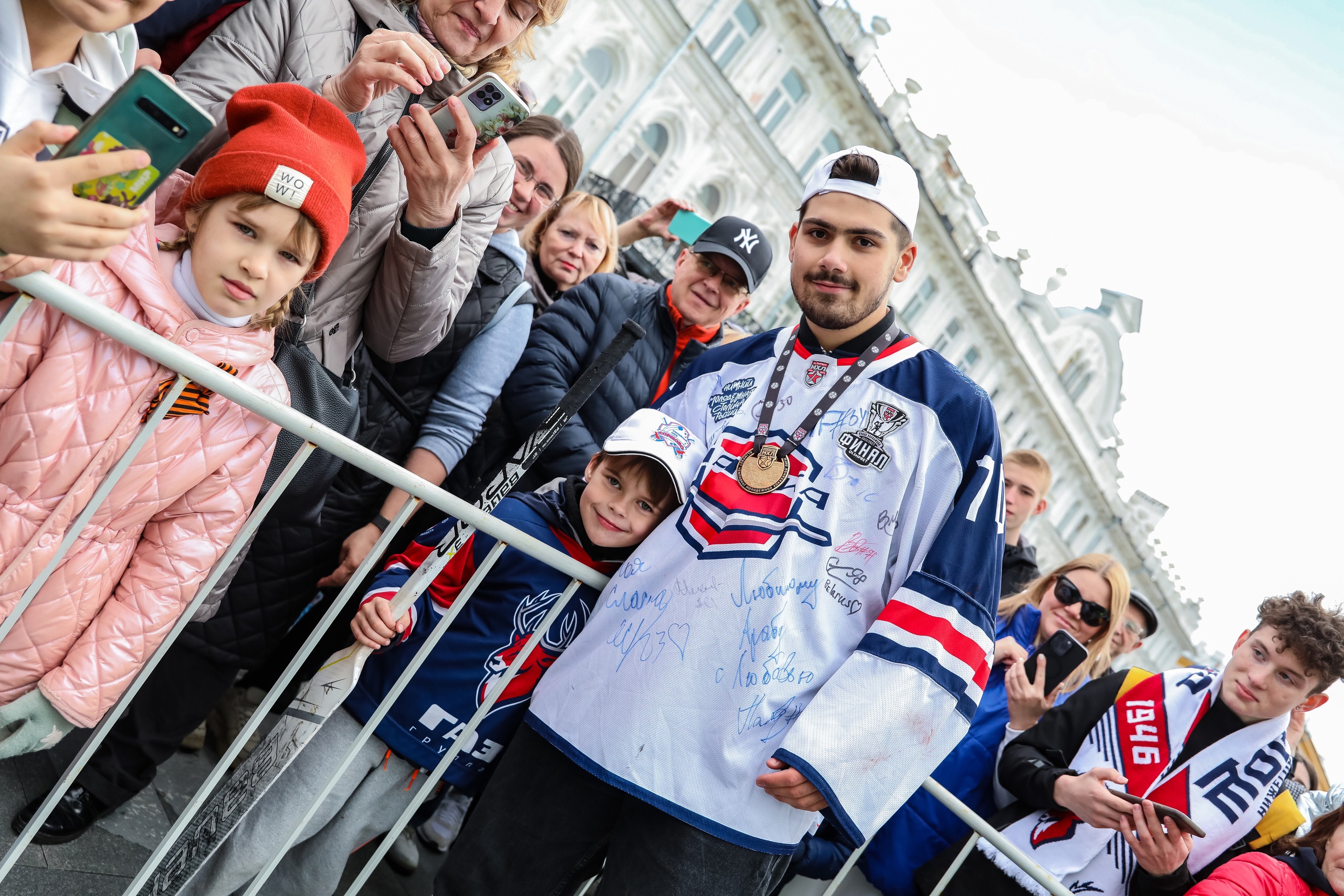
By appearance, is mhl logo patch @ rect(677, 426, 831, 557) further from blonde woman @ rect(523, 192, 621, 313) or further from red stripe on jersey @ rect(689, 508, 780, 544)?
blonde woman @ rect(523, 192, 621, 313)

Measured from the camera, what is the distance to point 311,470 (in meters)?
2.62

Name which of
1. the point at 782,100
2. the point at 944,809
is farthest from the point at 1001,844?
the point at 782,100

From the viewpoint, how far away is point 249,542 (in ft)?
7.63

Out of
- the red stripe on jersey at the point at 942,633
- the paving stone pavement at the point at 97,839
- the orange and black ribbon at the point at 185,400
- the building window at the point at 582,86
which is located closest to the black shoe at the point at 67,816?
the paving stone pavement at the point at 97,839

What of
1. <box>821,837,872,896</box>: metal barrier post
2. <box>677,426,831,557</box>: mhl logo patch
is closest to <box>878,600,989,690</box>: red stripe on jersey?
<box>677,426,831,557</box>: mhl logo patch

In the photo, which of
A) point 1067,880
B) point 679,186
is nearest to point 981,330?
point 679,186

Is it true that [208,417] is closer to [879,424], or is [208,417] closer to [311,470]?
[311,470]

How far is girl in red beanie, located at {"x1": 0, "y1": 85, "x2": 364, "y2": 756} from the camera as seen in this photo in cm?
188

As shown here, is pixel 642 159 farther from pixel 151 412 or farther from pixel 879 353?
pixel 151 412

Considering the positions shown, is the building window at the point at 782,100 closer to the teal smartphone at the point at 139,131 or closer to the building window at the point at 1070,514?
the building window at the point at 1070,514

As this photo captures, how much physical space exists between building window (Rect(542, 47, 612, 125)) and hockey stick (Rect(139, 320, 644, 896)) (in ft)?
55.9

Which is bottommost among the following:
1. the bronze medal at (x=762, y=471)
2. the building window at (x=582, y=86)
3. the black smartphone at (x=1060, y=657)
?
the bronze medal at (x=762, y=471)

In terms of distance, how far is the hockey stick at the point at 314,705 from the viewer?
7.49 ft

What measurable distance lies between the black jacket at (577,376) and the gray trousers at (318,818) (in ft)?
3.81
